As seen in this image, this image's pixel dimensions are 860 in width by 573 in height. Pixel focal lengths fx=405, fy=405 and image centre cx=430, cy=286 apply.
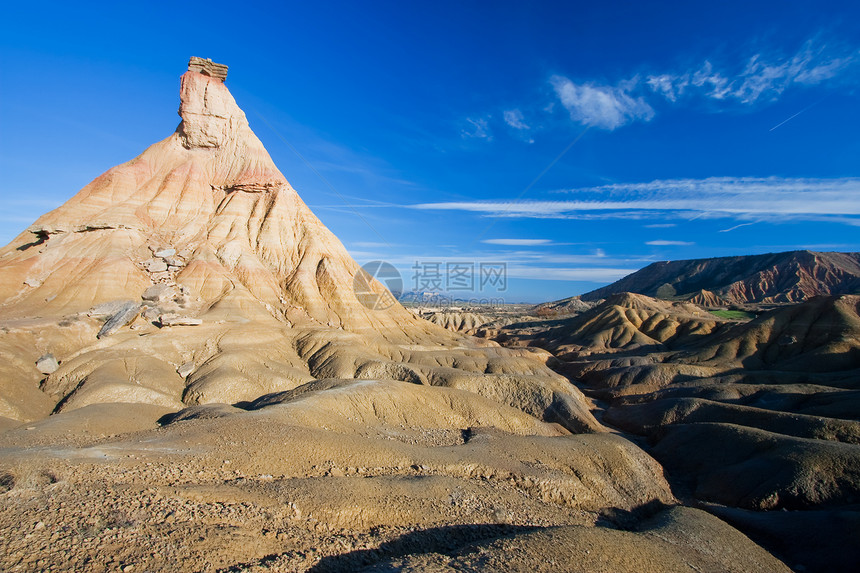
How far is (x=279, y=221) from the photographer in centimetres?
4925

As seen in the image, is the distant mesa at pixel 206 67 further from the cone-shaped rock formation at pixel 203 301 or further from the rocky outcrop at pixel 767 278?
the rocky outcrop at pixel 767 278

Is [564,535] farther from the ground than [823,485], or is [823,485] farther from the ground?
[564,535]

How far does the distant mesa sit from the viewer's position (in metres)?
50.1

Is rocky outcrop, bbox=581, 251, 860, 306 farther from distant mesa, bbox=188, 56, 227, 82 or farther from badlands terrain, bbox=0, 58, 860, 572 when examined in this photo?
distant mesa, bbox=188, 56, 227, 82

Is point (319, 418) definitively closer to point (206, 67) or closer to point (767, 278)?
point (206, 67)

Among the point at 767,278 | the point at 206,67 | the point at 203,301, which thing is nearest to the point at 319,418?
the point at 203,301

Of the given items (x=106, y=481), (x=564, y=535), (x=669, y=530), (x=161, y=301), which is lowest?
(x=669, y=530)

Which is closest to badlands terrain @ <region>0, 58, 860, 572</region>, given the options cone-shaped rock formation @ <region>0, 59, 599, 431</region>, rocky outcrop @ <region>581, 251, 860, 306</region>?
cone-shaped rock formation @ <region>0, 59, 599, 431</region>

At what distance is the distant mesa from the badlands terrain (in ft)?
0.89

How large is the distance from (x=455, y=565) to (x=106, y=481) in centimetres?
851

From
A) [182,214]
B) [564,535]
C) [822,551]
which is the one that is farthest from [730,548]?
[182,214]

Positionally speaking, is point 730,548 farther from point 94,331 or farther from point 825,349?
point 825,349

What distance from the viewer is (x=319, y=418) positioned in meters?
18.8

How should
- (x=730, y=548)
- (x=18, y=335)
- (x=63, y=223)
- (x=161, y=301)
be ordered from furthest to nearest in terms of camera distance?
(x=63, y=223), (x=161, y=301), (x=18, y=335), (x=730, y=548)
